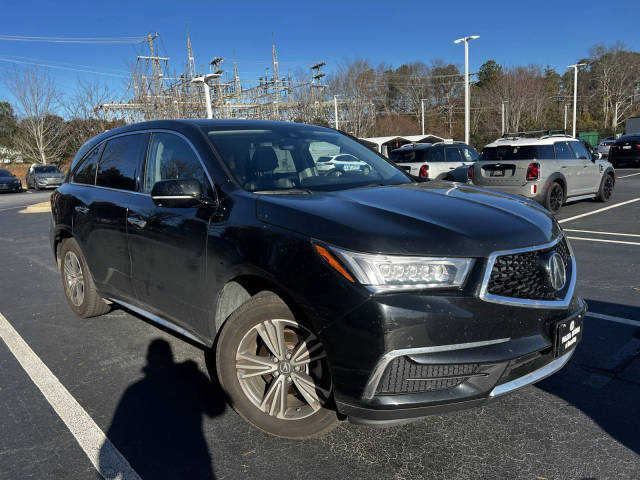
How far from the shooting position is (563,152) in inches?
456

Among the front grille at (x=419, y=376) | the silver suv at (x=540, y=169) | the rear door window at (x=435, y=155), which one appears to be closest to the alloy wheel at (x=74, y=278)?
the front grille at (x=419, y=376)

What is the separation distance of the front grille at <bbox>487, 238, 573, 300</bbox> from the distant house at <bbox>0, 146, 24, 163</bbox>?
52059 mm

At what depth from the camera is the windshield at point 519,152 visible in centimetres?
1107

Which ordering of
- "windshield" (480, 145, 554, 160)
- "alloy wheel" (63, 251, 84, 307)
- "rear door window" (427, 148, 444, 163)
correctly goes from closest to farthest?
1. "alloy wheel" (63, 251, 84, 307)
2. "windshield" (480, 145, 554, 160)
3. "rear door window" (427, 148, 444, 163)

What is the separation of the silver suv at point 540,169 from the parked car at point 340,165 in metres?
7.87

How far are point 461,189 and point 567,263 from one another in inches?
32.5

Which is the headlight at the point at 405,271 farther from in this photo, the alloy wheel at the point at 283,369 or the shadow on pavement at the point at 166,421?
the shadow on pavement at the point at 166,421

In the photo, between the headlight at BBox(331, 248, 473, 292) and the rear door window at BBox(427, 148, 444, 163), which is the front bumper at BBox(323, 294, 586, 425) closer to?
the headlight at BBox(331, 248, 473, 292)

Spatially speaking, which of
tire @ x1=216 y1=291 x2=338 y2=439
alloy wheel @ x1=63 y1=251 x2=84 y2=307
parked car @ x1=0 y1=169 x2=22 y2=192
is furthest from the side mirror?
parked car @ x1=0 y1=169 x2=22 y2=192

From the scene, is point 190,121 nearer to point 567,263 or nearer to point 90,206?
point 90,206

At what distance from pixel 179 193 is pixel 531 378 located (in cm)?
211

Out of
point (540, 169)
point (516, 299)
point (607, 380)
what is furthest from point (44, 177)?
point (516, 299)

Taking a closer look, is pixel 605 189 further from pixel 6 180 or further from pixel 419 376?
pixel 6 180

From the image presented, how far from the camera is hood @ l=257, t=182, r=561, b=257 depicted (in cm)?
234
